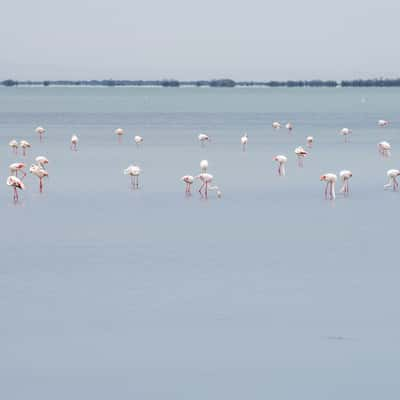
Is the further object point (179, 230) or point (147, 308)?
point (179, 230)

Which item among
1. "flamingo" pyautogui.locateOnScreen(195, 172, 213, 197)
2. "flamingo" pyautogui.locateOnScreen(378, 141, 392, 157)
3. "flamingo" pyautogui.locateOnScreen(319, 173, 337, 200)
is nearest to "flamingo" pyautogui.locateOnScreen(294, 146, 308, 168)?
"flamingo" pyautogui.locateOnScreen(378, 141, 392, 157)

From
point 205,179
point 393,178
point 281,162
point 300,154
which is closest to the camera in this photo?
point 205,179

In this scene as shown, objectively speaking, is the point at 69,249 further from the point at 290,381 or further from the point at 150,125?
the point at 150,125

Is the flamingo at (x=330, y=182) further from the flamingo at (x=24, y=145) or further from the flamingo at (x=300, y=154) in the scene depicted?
the flamingo at (x=24, y=145)

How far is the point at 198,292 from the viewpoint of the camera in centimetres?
1183

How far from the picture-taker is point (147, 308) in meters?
11.0

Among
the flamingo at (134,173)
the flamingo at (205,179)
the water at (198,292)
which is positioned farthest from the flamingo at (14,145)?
the flamingo at (205,179)

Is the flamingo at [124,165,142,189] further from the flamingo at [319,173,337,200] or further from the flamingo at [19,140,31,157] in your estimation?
the flamingo at [19,140,31,157]

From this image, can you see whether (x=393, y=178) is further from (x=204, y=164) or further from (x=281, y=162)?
(x=204, y=164)

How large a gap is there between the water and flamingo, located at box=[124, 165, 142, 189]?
259 mm

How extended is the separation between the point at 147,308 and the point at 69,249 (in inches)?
155

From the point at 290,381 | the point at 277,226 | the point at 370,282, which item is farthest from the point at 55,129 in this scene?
the point at 290,381

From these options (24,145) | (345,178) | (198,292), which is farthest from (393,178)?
(24,145)

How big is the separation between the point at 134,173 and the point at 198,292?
35.4 feet
